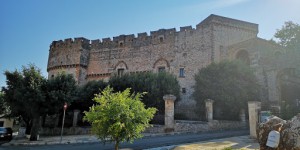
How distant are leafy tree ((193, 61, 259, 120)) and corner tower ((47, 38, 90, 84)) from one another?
55.2ft

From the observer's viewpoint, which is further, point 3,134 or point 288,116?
point 3,134

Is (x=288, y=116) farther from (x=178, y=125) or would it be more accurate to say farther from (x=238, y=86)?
(x=178, y=125)

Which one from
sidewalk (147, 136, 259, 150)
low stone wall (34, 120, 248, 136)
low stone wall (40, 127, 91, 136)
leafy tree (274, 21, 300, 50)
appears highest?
leafy tree (274, 21, 300, 50)

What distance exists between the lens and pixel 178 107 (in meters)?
26.2

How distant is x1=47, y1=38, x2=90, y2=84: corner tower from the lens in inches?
1284

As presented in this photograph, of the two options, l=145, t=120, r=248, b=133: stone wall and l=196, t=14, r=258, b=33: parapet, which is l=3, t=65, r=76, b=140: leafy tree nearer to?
l=145, t=120, r=248, b=133: stone wall

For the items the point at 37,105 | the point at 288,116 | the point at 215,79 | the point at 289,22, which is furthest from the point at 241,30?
the point at 37,105

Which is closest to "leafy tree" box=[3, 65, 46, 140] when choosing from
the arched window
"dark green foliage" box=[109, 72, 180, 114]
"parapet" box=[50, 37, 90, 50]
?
"dark green foliage" box=[109, 72, 180, 114]

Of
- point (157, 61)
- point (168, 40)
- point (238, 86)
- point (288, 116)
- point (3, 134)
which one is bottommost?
point (3, 134)

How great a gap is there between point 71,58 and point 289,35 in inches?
1054

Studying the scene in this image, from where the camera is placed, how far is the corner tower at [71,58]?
32.6 meters

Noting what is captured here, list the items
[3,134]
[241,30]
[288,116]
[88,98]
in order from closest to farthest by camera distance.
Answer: [288,116], [3,134], [88,98], [241,30]

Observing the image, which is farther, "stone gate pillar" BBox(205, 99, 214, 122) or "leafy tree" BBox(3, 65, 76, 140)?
"stone gate pillar" BBox(205, 99, 214, 122)

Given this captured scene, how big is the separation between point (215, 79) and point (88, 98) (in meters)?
12.1
